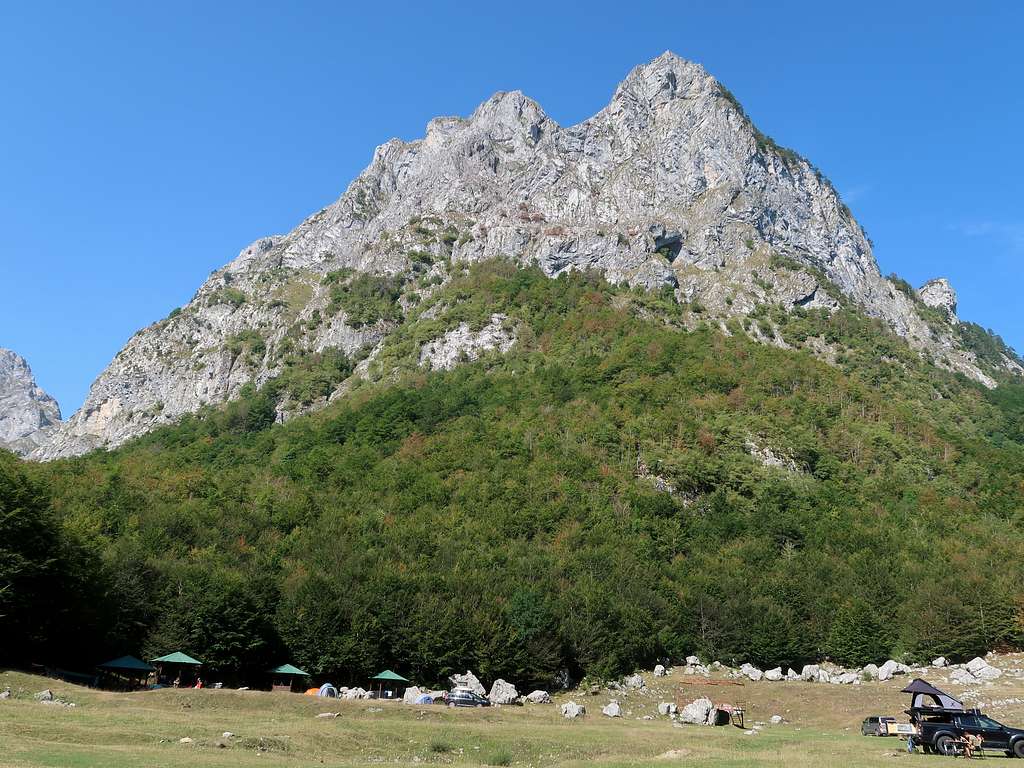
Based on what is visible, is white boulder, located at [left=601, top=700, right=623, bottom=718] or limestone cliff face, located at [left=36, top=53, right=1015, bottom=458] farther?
limestone cliff face, located at [left=36, top=53, right=1015, bottom=458]

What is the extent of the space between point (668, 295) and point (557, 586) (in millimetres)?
88243

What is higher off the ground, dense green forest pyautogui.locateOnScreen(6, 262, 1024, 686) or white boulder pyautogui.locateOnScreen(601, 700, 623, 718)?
dense green forest pyautogui.locateOnScreen(6, 262, 1024, 686)

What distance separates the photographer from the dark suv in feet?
95.5

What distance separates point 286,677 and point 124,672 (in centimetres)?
1257

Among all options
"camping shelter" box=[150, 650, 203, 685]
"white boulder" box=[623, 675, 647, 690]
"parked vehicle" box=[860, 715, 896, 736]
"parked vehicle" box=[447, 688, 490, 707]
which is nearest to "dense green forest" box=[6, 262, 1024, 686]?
"camping shelter" box=[150, 650, 203, 685]

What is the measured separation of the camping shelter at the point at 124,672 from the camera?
51.3 metres

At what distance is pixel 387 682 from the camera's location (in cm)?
6219

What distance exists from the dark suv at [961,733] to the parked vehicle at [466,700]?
28765 mm

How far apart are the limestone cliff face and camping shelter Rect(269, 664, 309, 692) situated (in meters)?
106

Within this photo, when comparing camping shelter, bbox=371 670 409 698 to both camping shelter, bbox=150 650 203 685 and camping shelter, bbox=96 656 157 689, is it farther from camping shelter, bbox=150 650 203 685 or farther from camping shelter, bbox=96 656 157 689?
camping shelter, bbox=96 656 157 689

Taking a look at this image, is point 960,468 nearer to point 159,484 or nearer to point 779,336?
point 779,336

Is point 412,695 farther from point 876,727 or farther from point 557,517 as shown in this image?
point 557,517

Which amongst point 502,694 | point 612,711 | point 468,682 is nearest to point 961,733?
point 612,711

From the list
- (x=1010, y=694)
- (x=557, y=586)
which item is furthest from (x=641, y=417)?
(x=1010, y=694)
